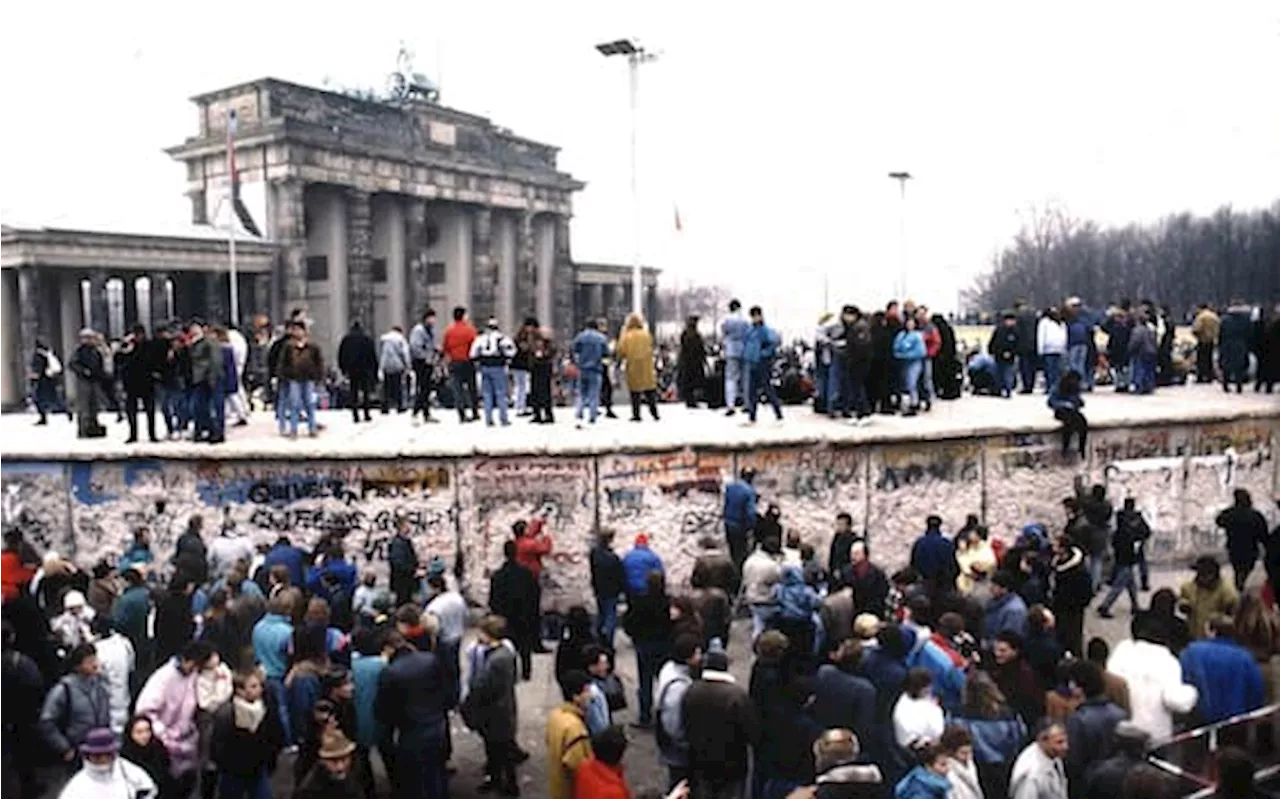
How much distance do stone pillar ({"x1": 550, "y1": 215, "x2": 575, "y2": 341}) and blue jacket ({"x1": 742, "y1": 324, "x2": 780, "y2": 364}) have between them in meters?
48.1

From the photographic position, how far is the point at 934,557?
10508mm

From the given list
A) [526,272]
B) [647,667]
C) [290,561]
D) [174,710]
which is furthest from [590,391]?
[526,272]

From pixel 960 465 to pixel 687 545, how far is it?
3.83 meters

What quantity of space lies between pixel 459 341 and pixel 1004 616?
874 cm

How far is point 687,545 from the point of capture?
13.4 meters

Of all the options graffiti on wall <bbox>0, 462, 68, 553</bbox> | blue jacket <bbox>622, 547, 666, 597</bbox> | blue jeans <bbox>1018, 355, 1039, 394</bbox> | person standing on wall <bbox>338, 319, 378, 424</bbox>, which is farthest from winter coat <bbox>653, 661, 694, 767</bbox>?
blue jeans <bbox>1018, 355, 1039, 394</bbox>

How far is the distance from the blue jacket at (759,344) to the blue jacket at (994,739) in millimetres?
8352

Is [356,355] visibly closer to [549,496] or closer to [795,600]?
[549,496]

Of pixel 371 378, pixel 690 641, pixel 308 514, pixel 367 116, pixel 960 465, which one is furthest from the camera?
pixel 367 116

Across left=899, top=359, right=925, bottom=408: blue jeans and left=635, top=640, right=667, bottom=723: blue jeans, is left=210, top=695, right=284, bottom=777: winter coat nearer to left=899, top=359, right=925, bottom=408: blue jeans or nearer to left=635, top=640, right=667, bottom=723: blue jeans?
left=635, top=640, right=667, bottom=723: blue jeans

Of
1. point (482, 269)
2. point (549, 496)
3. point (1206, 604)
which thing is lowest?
point (1206, 604)

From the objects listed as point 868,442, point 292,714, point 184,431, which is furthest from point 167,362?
point 868,442

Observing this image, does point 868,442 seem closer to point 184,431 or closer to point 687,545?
point 687,545

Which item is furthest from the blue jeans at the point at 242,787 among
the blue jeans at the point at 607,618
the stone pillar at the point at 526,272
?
the stone pillar at the point at 526,272
